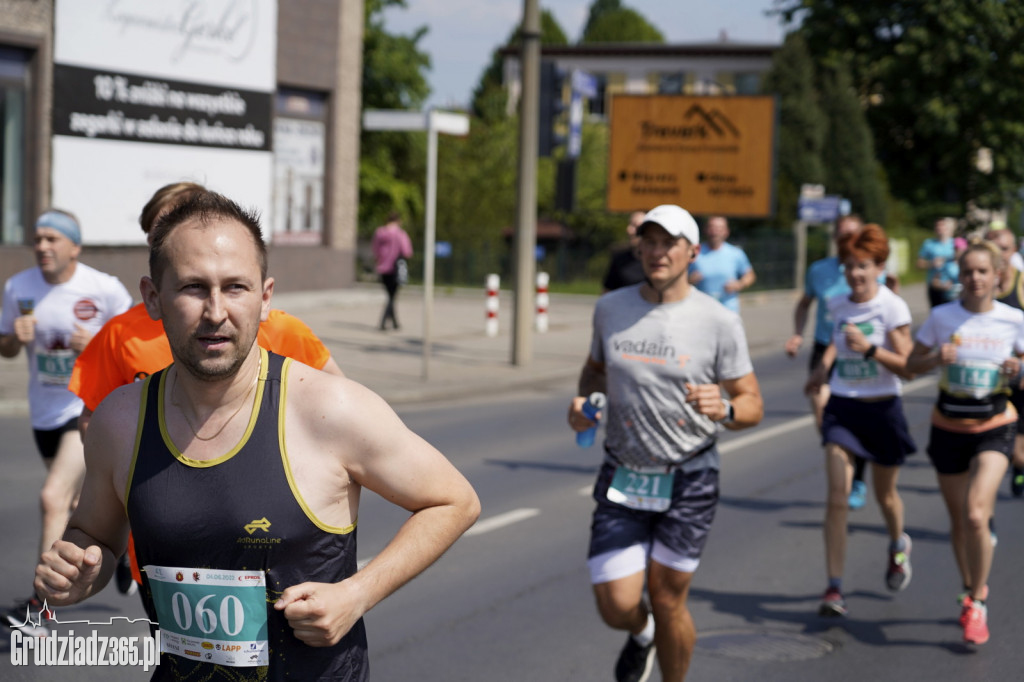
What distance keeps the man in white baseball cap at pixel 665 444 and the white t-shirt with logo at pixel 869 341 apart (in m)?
2.10

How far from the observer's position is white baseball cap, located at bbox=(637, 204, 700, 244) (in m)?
5.06

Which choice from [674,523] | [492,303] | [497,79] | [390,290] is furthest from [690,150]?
[497,79]

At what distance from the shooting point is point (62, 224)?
246 inches

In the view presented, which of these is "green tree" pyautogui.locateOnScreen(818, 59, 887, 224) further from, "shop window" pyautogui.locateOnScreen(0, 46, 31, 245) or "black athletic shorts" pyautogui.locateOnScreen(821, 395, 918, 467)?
"black athletic shorts" pyautogui.locateOnScreen(821, 395, 918, 467)

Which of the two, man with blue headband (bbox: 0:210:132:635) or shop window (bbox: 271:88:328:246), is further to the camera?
shop window (bbox: 271:88:328:246)

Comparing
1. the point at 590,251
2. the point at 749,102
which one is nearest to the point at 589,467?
the point at 749,102

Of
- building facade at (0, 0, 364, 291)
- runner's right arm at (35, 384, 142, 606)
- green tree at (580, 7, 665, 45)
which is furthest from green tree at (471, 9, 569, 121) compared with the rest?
runner's right arm at (35, 384, 142, 606)

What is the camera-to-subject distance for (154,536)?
2623mm

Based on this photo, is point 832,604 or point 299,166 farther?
point 299,166

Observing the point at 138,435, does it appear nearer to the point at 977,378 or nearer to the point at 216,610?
the point at 216,610

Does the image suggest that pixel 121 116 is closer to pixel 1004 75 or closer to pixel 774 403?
pixel 774 403

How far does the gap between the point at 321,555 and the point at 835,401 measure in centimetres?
502

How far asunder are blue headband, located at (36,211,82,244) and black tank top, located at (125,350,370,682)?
12.6 ft

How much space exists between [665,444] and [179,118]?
64.0 feet
